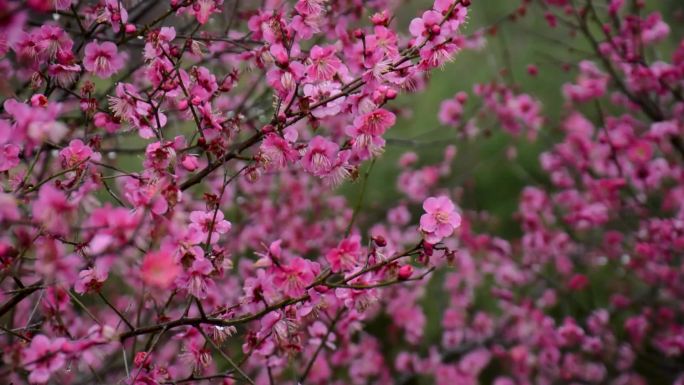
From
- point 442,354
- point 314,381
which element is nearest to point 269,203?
point 314,381

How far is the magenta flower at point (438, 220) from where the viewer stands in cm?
184

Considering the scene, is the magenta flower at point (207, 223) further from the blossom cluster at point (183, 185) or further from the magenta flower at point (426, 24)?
the magenta flower at point (426, 24)

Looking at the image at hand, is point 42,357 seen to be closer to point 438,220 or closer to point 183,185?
point 183,185

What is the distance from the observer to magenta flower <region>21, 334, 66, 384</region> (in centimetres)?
146

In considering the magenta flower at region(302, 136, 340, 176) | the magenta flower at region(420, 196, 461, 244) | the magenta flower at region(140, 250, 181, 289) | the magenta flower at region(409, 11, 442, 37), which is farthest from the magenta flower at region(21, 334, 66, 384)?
the magenta flower at region(409, 11, 442, 37)

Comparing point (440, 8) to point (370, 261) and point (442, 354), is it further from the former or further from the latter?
point (442, 354)

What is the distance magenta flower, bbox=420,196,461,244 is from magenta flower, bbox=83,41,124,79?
1.20 m

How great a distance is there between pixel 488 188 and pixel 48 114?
538 cm

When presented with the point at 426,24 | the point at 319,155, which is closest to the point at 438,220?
the point at 319,155

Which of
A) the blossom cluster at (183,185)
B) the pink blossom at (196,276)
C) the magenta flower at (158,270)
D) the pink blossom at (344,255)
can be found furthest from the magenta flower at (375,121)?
the magenta flower at (158,270)

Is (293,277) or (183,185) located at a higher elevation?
(183,185)

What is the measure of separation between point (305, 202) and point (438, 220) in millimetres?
3103

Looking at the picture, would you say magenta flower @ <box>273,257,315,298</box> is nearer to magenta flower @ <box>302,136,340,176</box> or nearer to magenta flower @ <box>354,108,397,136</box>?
magenta flower @ <box>302,136,340,176</box>

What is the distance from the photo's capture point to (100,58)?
2.15m
